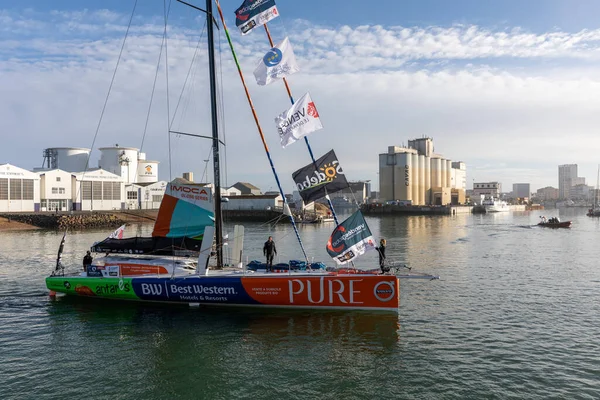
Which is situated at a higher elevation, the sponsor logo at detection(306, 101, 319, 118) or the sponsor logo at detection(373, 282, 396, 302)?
the sponsor logo at detection(306, 101, 319, 118)

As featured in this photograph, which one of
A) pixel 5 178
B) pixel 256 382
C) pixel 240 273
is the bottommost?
pixel 256 382

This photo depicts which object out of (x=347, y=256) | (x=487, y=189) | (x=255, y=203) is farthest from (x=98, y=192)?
(x=487, y=189)


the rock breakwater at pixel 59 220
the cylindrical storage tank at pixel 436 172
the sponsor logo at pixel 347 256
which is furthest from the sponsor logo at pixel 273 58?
the cylindrical storage tank at pixel 436 172

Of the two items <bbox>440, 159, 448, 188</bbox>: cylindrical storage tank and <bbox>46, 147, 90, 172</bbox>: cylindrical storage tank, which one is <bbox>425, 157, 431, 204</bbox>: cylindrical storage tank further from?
<bbox>46, 147, 90, 172</bbox>: cylindrical storage tank

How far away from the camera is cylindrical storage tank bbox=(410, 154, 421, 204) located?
14025cm

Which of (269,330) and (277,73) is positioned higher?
(277,73)

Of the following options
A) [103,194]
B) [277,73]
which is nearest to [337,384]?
[277,73]

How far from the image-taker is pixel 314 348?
1373cm

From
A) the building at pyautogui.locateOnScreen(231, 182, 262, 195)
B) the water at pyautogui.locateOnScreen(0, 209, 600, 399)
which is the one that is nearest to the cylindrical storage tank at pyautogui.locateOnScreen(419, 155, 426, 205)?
the building at pyautogui.locateOnScreen(231, 182, 262, 195)

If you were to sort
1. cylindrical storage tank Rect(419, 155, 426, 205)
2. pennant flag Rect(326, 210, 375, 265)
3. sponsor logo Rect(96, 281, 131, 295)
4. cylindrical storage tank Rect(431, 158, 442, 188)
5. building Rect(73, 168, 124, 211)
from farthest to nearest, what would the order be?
cylindrical storage tank Rect(431, 158, 442, 188)
cylindrical storage tank Rect(419, 155, 426, 205)
building Rect(73, 168, 124, 211)
sponsor logo Rect(96, 281, 131, 295)
pennant flag Rect(326, 210, 375, 265)

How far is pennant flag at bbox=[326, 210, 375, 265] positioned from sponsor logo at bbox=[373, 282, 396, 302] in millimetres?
1368

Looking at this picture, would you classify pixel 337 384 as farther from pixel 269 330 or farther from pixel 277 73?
pixel 277 73

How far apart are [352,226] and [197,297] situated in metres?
6.71

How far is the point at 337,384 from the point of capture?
11156 millimetres
